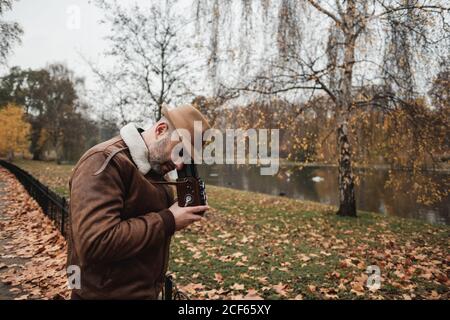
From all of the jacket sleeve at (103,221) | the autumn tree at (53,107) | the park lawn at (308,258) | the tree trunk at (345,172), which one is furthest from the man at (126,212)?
the autumn tree at (53,107)

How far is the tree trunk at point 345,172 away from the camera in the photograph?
384 inches

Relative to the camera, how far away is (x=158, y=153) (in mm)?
1719

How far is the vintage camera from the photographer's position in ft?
5.44

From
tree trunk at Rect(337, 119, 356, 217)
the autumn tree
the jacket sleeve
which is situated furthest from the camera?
the autumn tree

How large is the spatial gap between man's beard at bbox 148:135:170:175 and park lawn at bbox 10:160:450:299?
126 inches

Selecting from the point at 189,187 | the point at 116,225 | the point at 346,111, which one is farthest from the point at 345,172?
the point at 116,225

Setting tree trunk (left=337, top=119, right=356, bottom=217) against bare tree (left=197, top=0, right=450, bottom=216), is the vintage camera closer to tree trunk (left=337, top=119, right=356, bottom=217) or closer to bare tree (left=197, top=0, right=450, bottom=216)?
bare tree (left=197, top=0, right=450, bottom=216)

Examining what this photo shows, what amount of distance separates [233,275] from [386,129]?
22.9 ft

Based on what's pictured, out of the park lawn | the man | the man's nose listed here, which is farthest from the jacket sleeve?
the park lawn

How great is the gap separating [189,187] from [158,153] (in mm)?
260

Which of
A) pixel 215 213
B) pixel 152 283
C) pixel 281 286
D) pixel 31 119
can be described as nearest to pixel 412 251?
pixel 281 286

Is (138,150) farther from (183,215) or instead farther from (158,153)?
(183,215)

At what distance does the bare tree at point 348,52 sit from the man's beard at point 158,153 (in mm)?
6877

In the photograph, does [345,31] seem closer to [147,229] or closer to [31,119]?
[147,229]
